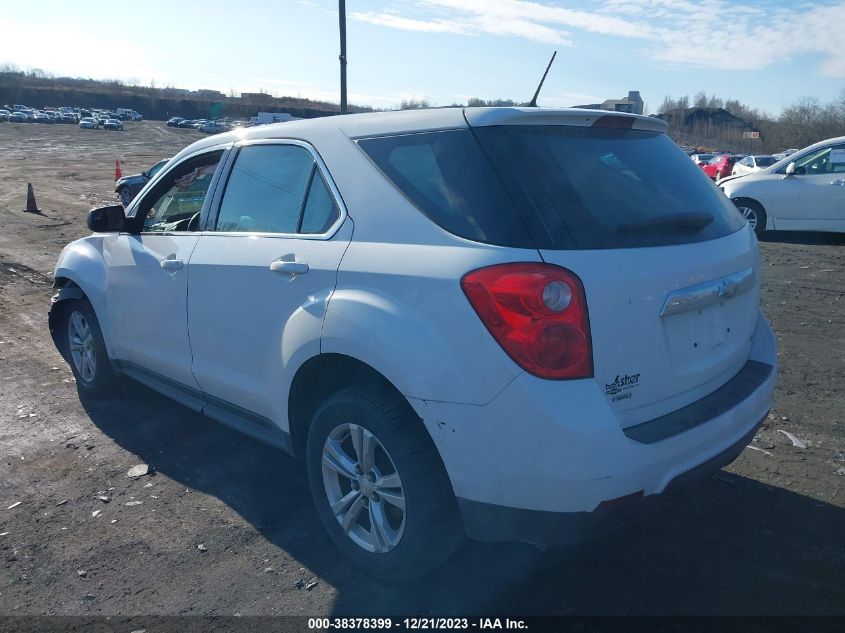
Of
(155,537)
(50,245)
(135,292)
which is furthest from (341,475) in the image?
(50,245)

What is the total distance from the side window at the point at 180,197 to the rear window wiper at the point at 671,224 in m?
2.46

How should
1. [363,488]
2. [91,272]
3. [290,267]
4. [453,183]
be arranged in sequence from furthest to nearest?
[91,272]
[290,267]
[363,488]
[453,183]

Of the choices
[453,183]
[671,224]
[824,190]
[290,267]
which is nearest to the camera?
[453,183]

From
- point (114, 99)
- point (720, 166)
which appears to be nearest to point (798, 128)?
point (720, 166)

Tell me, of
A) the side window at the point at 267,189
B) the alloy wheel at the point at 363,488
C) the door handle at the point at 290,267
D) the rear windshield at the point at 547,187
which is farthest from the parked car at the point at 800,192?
the alloy wheel at the point at 363,488

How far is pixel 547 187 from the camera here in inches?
112

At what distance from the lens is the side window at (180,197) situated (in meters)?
4.42

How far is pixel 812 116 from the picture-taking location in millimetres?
57531

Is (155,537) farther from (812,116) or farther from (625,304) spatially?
(812,116)

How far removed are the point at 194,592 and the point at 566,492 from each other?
67.4 inches

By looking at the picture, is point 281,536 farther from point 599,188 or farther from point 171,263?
point 599,188

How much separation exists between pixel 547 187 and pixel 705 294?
79 cm

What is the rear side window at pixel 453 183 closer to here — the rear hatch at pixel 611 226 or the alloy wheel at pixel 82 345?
the rear hatch at pixel 611 226

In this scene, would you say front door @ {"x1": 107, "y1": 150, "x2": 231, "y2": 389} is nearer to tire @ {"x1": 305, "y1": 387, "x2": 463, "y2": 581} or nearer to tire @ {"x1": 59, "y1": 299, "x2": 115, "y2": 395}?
A: tire @ {"x1": 59, "y1": 299, "x2": 115, "y2": 395}
